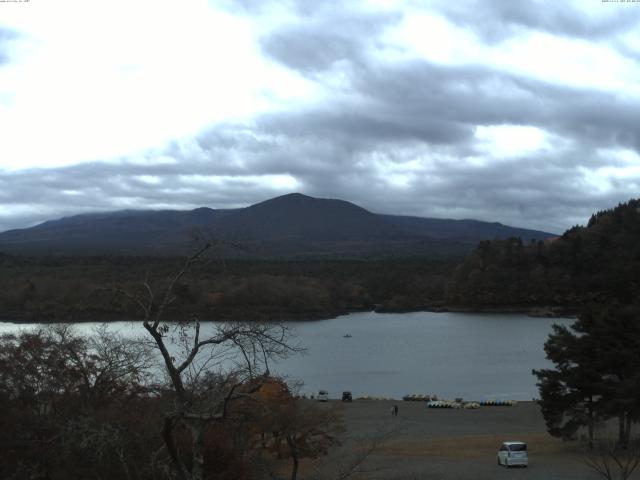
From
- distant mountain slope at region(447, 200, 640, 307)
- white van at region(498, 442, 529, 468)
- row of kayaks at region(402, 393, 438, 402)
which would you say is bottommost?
row of kayaks at region(402, 393, 438, 402)

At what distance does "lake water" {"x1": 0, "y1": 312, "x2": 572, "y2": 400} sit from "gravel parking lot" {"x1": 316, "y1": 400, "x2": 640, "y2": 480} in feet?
16.6

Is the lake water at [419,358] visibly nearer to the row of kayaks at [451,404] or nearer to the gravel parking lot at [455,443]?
the row of kayaks at [451,404]

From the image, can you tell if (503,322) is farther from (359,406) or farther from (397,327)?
(359,406)

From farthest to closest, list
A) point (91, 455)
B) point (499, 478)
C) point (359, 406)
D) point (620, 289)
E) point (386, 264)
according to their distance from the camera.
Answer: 1. point (386, 264)
2. point (359, 406)
3. point (620, 289)
4. point (499, 478)
5. point (91, 455)

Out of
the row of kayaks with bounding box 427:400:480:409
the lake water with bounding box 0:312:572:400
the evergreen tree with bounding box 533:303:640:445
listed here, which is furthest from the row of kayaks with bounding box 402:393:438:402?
the evergreen tree with bounding box 533:303:640:445

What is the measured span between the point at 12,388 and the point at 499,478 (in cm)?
1241

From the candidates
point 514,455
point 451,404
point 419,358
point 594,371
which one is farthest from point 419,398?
point 514,455

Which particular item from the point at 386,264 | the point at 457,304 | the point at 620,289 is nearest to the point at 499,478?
the point at 620,289

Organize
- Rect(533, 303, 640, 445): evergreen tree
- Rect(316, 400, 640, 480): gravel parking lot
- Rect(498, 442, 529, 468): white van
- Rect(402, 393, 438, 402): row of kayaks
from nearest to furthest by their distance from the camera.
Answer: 1. Rect(316, 400, 640, 480): gravel parking lot
2. Rect(498, 442, 529, 468): white van
3. Rect(533, 303, 640, 445): evergreen tree
4. Rect(402, 393, 438, 402): row of kayaks

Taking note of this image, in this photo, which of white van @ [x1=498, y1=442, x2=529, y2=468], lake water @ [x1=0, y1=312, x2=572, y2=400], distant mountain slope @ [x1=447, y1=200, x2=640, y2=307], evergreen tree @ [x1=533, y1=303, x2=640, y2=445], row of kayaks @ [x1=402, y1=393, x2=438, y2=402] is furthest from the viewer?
distant mountain slope @ [x1=447, y1=200, x2=640, y2=307]

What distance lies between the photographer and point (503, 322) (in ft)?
317

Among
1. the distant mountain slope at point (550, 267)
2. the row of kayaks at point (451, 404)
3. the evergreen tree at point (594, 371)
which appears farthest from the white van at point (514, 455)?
the distant mountain slope at point (550, 267)

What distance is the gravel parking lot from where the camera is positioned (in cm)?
1986

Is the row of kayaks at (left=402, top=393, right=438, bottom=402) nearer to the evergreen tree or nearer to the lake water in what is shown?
the lake water
